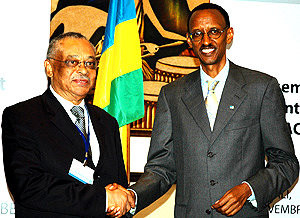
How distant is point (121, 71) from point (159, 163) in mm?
1182

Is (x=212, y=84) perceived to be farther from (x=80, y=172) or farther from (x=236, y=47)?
(x=236, y=47)

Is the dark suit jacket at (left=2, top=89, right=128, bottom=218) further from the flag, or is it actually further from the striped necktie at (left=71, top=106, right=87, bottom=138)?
the flag

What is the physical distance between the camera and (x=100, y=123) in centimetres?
320

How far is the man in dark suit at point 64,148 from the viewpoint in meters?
2.69

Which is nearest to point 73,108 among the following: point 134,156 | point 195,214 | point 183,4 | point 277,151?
point 195,214

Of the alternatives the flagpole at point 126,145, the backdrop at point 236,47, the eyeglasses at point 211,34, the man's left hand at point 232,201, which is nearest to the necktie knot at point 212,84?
the eyeglasses at point 211,34

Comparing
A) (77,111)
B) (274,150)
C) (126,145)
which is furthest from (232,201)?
(126,145)

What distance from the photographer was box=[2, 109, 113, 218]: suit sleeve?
8.75 feet

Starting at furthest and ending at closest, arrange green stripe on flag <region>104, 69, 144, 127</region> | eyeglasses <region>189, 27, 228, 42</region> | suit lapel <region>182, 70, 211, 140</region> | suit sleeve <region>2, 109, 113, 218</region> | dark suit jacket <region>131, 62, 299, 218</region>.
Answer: green stripe on flag <region>104, 69, 144, 127</region> → eyeglasses <region>189, 27, 228, 42</region> → suit lapel <region>182, 70, 211, 140</region> → dark suit jacket <region>131, 62, 299, 218</region> → suit sleeve <region>2, 109, 113, 218</region>

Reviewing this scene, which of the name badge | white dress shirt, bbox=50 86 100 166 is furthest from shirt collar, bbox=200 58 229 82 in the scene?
the name badge

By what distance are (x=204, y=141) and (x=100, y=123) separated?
29.9 inches

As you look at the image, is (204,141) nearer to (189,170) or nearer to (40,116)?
(189,170)

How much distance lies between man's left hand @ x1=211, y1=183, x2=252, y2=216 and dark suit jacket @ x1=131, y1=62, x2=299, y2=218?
0.09 meters

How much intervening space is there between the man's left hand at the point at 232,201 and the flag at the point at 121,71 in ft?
5.16
